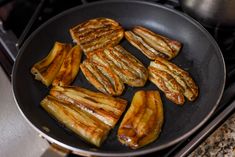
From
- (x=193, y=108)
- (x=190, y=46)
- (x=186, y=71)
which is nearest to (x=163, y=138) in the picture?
(x=193, y=108)

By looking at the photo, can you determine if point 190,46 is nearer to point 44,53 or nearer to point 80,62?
point 80,62

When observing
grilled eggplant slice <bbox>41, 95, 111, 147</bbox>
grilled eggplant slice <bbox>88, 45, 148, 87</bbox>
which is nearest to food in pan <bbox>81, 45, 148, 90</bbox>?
grilled eggplant slice <bbox>88, 45, 148, 87</bbox>

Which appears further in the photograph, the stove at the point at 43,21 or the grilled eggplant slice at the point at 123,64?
the grilled eggplant slice at the point at 123,64

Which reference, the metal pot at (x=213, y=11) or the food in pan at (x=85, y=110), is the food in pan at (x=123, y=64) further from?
the metal pot at (x=213, y=11)

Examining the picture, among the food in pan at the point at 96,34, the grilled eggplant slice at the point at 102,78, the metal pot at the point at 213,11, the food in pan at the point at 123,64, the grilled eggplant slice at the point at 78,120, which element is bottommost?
the grilled eggplant slice at the point at 78,120

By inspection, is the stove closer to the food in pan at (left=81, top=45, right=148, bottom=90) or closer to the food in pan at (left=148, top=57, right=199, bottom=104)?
the food in pan at (left=148, top=57, right=199, bottom=104)

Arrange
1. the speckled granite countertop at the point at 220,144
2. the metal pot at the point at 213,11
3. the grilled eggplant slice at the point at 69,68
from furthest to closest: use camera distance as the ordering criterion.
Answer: the grilled eggplant slice at the point at 69,68
the metal pot at the point at 213,11
the speckled granite countertop at the point at 220,144

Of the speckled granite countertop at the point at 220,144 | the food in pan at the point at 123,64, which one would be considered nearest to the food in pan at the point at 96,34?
the food in pan at the point at 123,64

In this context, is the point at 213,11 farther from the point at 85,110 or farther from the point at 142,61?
the point at 85,110
